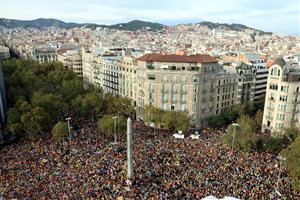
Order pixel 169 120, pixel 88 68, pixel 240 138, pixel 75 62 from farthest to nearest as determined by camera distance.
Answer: pixel 75 62 → pixel 88 68 → pixel 169 120 → pixel 240 138

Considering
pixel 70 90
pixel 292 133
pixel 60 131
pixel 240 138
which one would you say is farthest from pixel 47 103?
pixel 292 133

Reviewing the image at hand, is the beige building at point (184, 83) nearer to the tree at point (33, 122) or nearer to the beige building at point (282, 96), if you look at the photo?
the beige building at point (282, 96)

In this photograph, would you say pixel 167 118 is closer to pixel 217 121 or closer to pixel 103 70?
pixel 217 121

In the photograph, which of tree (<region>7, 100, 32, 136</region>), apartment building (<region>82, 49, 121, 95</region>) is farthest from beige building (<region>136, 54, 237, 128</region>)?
tree (<region>7, 100, 32, 136</region>)

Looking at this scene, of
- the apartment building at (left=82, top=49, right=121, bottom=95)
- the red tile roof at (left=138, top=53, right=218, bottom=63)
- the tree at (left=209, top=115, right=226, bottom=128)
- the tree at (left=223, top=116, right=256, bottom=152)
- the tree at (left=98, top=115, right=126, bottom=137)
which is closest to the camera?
the tree at (left=223, top=116, right=256, bottom=152)

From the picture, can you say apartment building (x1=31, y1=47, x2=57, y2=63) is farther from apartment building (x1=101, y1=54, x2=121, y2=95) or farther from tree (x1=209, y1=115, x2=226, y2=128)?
tree (x1=209, y1=115, x2=226, y2=128)
